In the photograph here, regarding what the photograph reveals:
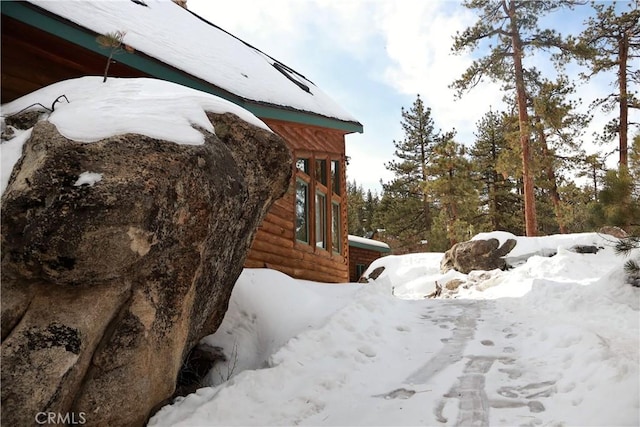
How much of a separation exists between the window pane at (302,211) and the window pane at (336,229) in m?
1.38

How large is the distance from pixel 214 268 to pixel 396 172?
27.7 m

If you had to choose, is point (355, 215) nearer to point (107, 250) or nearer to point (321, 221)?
point (321, 221)

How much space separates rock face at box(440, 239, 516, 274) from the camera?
13437 mm

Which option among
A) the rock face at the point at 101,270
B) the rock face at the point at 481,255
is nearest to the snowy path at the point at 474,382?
the rock face at the point at 101,270

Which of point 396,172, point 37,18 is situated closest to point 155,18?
point 37,18

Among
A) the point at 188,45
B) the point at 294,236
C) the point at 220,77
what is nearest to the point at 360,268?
the point at 294,236

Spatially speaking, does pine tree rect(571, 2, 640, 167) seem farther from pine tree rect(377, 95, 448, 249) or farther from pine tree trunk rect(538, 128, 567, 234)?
pine tree rect(377, 95, 448, 249)

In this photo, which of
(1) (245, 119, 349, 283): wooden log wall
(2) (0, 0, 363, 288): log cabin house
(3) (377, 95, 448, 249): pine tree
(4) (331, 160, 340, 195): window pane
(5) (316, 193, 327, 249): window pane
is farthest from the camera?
(3) (377, 95, 448, 249): pine tree

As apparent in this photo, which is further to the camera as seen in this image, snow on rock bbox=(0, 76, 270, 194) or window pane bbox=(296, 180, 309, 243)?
window pane bbox=(296, 180, 309, 243)

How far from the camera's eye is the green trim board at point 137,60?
463cm

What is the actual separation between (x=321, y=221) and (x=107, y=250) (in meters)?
7.34

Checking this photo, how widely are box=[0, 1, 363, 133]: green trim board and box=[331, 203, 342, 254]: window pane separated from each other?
3.04 m

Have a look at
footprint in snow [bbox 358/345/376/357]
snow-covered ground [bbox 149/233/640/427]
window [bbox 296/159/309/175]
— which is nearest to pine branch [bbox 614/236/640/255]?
snow-covered ground [bbox 149/233/640/427]

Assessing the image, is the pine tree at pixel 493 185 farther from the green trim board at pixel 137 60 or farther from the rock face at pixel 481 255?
the green trim board at pixel 137 60
